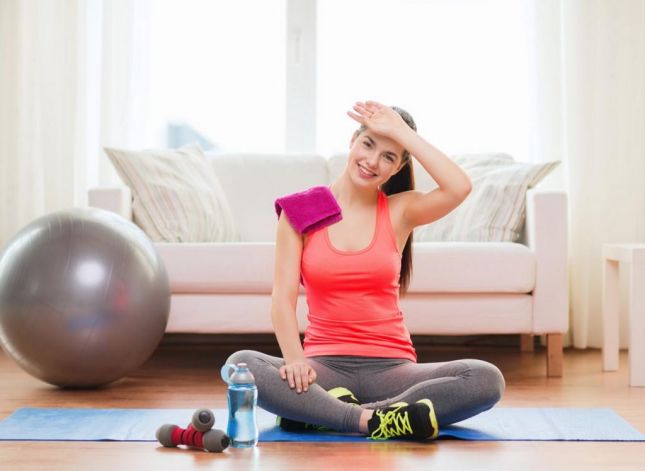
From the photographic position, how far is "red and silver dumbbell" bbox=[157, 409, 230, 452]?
204 centimetres

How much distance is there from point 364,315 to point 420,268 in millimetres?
929

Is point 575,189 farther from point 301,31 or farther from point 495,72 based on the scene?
point 301,31

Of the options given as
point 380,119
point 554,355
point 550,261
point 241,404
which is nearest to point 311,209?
point 380,119

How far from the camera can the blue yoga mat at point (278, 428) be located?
2.19 m

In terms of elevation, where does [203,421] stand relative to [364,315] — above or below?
below

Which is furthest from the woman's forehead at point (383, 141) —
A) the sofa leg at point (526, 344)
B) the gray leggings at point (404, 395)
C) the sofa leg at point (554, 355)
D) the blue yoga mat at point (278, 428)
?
the sofa leg at point (526, 344)

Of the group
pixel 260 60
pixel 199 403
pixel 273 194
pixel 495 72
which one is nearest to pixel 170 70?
pixel 260 60

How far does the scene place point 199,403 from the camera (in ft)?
8.82

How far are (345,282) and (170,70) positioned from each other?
240cm

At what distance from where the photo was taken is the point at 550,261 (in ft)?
10.6

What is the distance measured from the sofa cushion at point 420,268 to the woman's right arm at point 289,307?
86cm

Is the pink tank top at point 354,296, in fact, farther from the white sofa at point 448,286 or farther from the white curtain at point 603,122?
the white curtain at point 603,122

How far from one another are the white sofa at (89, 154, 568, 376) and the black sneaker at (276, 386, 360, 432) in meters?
0.95

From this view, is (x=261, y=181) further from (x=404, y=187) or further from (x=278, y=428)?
(x=278, y=428)
